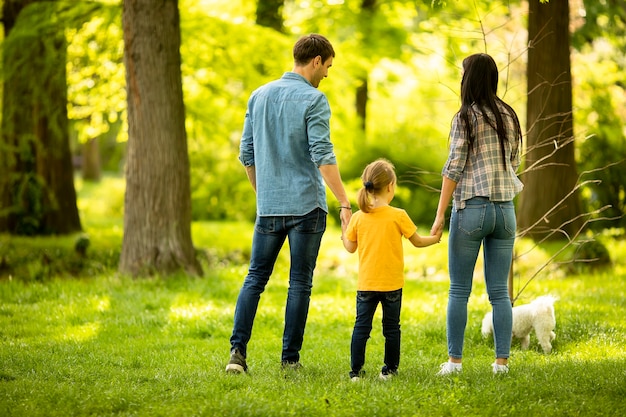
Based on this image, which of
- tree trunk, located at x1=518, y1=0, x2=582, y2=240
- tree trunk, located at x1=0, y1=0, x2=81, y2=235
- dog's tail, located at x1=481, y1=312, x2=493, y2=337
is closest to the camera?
dog's tail, located at x1=481, y1=312, x2=493, y2=337

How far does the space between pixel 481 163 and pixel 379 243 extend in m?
0.83

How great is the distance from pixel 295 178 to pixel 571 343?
2.84m

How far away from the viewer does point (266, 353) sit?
19.7ft

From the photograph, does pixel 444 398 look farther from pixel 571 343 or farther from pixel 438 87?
pixel 438 87

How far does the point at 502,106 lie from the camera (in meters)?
4.86

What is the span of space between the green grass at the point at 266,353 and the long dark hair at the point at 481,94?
148cm

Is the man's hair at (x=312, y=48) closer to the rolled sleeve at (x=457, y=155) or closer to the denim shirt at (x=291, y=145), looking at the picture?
the denim shirt at (x=291, y=145)

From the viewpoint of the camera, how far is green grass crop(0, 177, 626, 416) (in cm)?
424

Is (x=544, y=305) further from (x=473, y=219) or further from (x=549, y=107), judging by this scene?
(x=549, y=107)

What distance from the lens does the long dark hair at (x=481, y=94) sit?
4777mm

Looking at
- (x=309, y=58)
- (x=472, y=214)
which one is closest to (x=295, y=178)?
(x=309, y=58)

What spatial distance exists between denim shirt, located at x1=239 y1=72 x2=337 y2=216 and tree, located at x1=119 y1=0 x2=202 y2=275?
176 inches

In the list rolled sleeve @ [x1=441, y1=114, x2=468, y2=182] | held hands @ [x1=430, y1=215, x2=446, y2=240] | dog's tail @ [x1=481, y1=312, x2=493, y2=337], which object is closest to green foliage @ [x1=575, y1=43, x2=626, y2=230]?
dog's tail @ [x1=481, y1=312, x2=493, y2=337]

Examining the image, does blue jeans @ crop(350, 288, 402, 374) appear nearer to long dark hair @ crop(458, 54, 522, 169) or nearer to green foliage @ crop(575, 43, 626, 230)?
long dark hair @ crop(458, 54, 522, 169)
